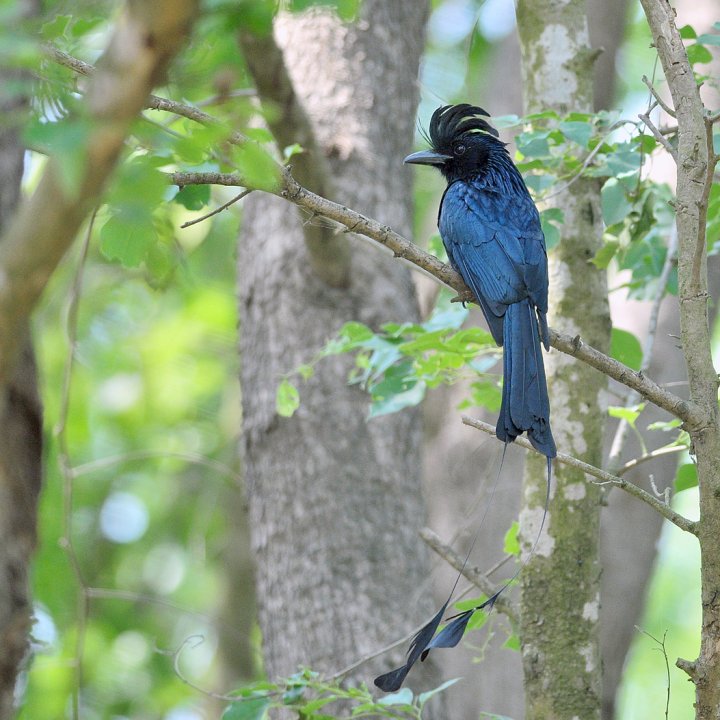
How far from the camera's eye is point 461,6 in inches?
343

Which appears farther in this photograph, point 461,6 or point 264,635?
point 461,6

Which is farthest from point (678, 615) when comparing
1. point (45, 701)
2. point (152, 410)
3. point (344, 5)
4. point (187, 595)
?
point (344, 5)

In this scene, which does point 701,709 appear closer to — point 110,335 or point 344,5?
point 344,5

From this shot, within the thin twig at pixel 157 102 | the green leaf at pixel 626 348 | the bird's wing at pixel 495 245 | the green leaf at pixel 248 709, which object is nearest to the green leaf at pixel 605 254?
the bird's wing at pixel 495 245

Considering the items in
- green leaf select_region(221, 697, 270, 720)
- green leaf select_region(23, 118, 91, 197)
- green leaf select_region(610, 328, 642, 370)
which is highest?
green leaf select_region(610, 328, 642, 370)

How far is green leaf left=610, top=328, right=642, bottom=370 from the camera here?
3684 millimetres

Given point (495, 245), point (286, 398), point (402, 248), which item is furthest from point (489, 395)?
point (402, 248)

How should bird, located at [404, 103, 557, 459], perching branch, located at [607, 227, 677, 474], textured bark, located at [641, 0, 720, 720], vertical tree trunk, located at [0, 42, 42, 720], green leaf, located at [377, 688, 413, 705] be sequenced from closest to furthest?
1. textured bark, located at [641, 0, 720, 720]
2. vertical tree trunk, located at [0, 42, 42, 720]
3. green leaf, located at [377, 688, 413, 705]
4. bird, located at [404, 103, 557, 459]
5. perching branch, located at [607, 227, 677, 474]

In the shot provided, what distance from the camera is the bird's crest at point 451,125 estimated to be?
455cm

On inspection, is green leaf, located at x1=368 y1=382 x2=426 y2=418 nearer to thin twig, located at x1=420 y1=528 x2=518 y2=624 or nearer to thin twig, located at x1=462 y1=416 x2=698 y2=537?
thin twig, located at x1=420 y1=528 x2=518 y2=624

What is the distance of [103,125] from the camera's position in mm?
1330

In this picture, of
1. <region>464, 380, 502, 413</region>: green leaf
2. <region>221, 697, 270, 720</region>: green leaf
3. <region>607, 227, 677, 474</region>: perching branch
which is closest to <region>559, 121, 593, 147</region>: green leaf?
<region>607, 227, 677, 474</region>: perching branch

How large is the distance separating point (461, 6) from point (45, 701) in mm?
6458

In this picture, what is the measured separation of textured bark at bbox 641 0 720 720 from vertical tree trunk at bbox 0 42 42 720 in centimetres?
160
